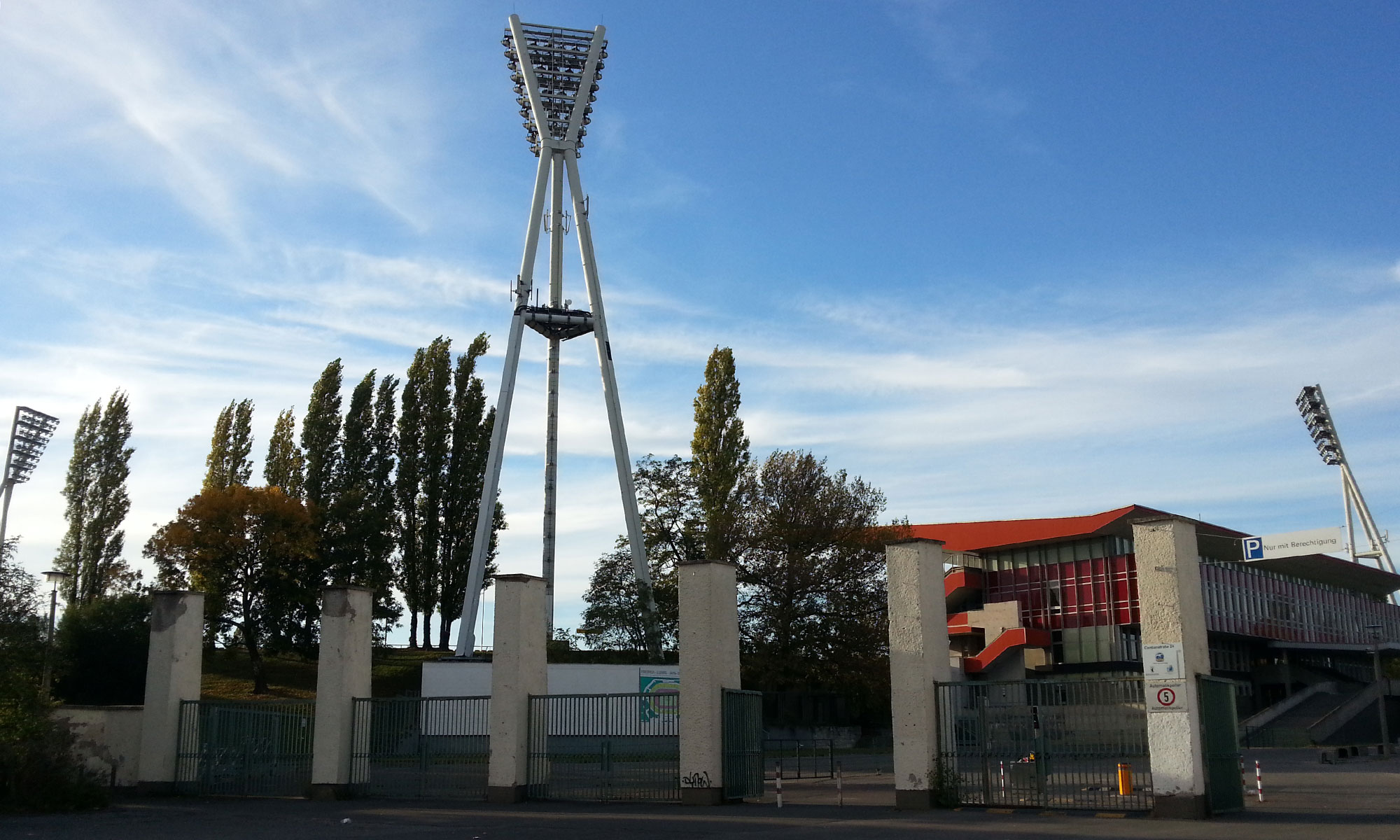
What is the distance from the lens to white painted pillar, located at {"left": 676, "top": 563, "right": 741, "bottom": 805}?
62.5 feet

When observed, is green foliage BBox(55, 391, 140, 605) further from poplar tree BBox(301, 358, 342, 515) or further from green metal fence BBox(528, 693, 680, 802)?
green metal fence BBox(528, 693, 680, 802)

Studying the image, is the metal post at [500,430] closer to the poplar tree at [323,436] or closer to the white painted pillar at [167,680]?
the poplar tree at [323,436]

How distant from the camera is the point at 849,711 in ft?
172

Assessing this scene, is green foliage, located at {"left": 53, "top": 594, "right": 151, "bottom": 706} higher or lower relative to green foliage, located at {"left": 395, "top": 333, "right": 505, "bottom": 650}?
lower

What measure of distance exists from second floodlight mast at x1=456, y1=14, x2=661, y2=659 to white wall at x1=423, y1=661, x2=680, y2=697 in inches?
294

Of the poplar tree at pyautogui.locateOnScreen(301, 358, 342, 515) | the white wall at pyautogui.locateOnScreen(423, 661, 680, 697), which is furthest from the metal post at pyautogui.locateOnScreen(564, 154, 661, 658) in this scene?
the poplar tree at pyautogui.locateOnScreen(301, 358, 342, 515)

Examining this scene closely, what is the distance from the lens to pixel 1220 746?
16.3 meters

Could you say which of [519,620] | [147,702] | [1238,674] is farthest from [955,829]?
[1238,674]

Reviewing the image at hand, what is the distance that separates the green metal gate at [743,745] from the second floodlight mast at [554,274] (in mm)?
25021

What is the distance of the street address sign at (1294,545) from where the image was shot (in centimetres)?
2058

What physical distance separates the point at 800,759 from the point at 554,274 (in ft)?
76.5

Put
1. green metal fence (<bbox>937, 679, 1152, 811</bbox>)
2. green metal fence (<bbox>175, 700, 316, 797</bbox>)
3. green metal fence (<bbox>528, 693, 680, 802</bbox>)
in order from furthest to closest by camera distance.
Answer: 1. green metal fence (<bbox>175, 700, 316, 797</bbox>)
2. green metal fence (<bbox>528, 693, 680, 802</bbox>)
3. green metal fence (<bbox>937, 679, 1152, 811</bbox>)

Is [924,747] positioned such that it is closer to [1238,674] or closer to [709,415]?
[709,415]

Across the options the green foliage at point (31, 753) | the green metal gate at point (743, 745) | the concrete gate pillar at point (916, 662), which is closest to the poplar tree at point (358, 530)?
the green foliage at point (31, 753)
